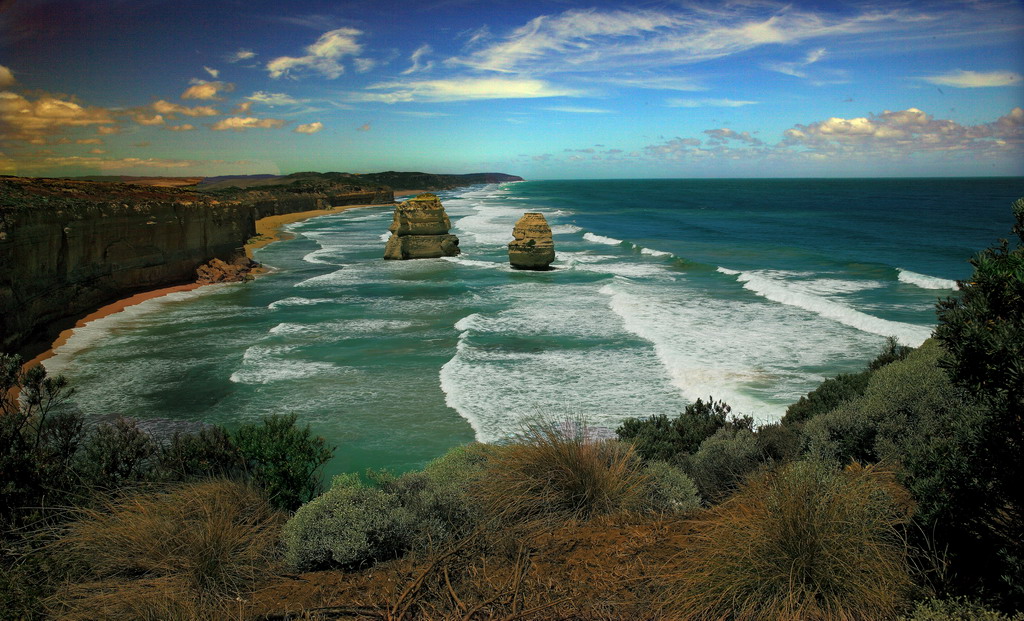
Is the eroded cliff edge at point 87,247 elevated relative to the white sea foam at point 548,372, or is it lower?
elevated

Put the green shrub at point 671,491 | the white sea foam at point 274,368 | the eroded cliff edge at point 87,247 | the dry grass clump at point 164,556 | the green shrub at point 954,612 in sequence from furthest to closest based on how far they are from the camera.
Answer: the eroded cliff edge at point 87,247 → the white sea foam at point 274,368 → the green shrub at point 671,491 → the dry grass clump at point 164,556 → the green shrub at point 954,612

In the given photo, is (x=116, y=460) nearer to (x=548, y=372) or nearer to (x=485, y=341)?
(x=548, y=372)

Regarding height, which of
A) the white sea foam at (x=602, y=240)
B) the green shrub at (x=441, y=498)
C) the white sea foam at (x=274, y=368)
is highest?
the white sea foam at (x=602, y=240)

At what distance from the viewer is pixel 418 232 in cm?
3759

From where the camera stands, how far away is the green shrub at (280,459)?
281 inches

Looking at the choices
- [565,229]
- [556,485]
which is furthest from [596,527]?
[565,229]

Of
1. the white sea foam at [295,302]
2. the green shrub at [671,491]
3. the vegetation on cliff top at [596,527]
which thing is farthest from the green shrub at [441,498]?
the white sea foam at [295,302]

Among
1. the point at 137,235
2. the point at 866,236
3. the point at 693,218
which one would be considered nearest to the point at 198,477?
the point at 137,235

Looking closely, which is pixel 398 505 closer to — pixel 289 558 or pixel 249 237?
pixel 289 558

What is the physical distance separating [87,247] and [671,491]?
2509 centimetres

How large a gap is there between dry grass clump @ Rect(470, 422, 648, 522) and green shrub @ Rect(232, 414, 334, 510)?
263 centimetres

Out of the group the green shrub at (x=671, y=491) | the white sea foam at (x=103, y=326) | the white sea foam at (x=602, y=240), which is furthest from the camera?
the white sea foam at (x=602, y=240)

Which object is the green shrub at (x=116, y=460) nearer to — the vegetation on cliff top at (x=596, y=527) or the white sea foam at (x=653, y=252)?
the vegetation on cliff top at (x=596, y=527)

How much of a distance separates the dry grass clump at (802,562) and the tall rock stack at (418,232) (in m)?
34.3
